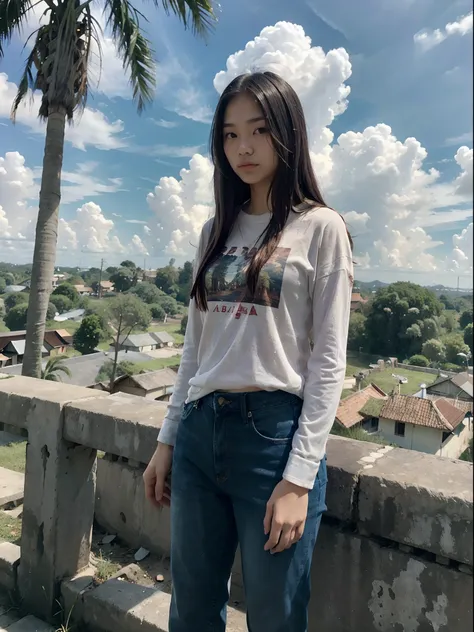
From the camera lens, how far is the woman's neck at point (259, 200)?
1.28 metres

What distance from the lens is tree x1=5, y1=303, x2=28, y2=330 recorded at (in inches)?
244

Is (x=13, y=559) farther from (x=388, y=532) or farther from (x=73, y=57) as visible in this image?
(x=73, y=57)

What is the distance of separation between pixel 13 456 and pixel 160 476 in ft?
5.89

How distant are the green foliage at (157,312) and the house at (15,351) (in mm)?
1754

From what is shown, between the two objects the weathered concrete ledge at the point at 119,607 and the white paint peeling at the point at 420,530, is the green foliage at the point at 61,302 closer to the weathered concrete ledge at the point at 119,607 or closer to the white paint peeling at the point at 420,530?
the weathered concrete ledge at the point at 119,607

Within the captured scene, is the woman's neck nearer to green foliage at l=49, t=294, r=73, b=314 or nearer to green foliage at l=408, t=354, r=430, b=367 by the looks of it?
green foliage at l=408, t=354, r=430, b=367

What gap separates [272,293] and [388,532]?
67 cm

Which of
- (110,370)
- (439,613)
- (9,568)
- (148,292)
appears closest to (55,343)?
(110,370)

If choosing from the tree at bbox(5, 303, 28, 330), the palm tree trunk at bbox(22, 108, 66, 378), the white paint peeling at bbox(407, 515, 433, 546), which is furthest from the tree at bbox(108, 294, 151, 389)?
the white paint peeling at bbox(407, 515, 433, 546)

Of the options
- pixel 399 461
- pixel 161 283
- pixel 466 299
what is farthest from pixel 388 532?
pixel 161 283

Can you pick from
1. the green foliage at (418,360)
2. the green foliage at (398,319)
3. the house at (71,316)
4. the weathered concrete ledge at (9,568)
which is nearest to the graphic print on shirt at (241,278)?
the weathered concrete ledge at (9,568)

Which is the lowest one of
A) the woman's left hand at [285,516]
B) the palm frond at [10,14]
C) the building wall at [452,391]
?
the woman's left hand at [285,516]

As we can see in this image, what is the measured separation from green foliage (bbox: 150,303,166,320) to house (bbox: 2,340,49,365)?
1754mm

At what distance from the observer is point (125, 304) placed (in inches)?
252
